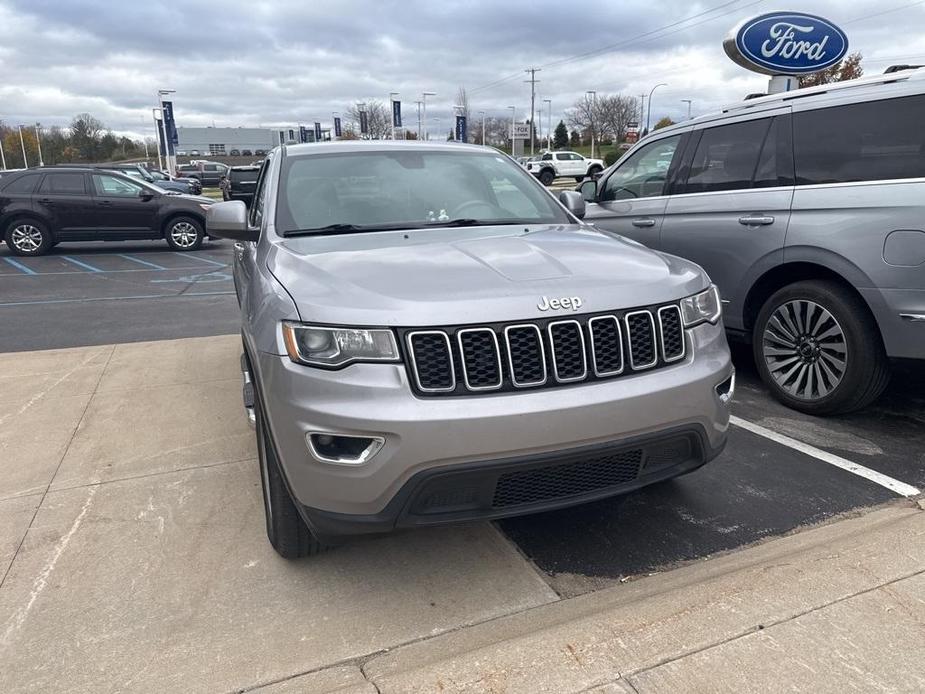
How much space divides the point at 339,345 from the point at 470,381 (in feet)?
1.51

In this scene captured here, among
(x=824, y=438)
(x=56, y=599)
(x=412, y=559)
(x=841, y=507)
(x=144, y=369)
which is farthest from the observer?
(x=144, y=369)

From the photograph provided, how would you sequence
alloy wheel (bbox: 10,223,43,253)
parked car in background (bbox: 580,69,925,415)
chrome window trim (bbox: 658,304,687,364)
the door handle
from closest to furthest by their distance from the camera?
chrome window trim (bbox: 658,304,687,364) → parked car in background (bbox: 580,69,925,415) → the door handle → alloy wheel (bbox: 10,223,43,253)

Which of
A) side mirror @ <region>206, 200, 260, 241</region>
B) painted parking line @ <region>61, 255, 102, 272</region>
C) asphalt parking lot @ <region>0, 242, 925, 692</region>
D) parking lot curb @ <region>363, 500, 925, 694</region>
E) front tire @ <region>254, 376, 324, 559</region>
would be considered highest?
side mirror @ <region>206, 200, 260, 241</region>

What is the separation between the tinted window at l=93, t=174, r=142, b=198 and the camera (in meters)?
13.7

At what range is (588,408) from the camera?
2.36 m

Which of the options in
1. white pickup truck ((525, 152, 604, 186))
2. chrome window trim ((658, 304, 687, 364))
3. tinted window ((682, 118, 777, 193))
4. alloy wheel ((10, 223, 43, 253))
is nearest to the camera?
chrome window trim ((658, 304, 687, 364))

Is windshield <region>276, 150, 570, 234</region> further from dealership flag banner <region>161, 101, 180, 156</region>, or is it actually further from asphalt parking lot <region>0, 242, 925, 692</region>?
dealership flag banner <region>161, 101, 180, 156</region>

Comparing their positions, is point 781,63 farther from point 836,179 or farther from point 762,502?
point 762,502

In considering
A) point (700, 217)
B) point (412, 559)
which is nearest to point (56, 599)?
point (412, 559)

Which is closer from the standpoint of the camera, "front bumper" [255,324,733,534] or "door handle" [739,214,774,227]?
"front bumper" [255,324,733,534]

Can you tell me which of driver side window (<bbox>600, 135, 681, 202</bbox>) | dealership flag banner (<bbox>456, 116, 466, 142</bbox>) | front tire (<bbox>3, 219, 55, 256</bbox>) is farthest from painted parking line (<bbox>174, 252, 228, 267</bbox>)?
dealership flag banner (<bbox>456, 116, 466, 142</bbox>)

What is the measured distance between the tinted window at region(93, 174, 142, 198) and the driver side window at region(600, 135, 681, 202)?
37.2ft

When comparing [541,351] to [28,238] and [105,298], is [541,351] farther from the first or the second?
[28,238]

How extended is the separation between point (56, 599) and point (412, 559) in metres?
1.39
